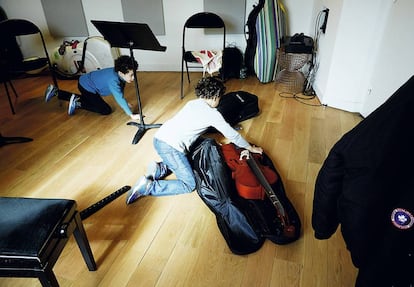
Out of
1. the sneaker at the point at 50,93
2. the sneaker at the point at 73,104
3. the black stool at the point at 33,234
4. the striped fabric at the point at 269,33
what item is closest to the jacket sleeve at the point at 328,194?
the black stool at the point at 33,234

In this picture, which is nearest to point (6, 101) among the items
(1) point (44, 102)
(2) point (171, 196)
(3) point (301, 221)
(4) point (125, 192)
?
(1) point (44, 102)

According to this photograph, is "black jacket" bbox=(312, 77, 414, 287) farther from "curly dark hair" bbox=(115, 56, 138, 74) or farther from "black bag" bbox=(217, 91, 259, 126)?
"curly dark hair" bbox=(115, 56, 138, 74)

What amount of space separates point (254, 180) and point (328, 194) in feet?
2.21

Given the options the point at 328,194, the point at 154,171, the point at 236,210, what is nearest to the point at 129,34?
the point at 154,171

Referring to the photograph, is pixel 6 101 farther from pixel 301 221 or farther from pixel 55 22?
pixel 301 221

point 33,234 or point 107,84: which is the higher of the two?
point 33,234

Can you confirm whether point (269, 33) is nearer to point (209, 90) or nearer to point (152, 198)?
point (209, 90)

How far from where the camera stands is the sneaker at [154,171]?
1.89 m

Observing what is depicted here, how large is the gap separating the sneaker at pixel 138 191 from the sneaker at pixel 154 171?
0.10 m

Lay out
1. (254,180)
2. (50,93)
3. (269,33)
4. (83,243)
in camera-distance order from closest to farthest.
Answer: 1. (83,243)
2. (254,180)
3. (50,93)
4. (269,33)

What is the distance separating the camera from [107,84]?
2799 mm

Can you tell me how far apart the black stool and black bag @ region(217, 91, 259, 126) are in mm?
1783

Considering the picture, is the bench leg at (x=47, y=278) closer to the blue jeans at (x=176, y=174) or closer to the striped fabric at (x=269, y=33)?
the blue jeans at (x=176, y=174)

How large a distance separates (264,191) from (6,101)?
342 cm
